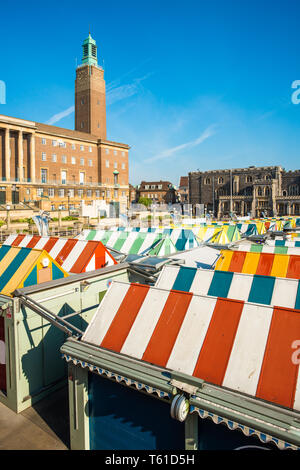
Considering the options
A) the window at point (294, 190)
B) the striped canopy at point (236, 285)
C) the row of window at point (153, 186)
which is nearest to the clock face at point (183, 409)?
the striped canopy at point (236, 285)

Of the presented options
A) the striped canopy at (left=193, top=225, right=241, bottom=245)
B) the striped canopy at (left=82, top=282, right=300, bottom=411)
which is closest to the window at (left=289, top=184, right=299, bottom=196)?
the striped canopy at (left=193, top=225, right=241, bottom=245)

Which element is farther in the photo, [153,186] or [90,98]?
[153,186]

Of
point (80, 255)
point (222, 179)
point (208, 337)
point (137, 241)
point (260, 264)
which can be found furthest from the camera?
point (222, 179)

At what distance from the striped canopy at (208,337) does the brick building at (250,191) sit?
263ft

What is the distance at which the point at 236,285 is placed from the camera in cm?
591

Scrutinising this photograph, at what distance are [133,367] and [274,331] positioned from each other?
1690 millimetres

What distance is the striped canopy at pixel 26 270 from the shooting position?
6.61 m

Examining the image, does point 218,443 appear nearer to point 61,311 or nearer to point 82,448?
point 82,448

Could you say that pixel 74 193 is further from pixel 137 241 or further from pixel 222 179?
pixel 137 241

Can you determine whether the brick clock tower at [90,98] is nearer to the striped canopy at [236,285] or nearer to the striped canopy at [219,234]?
the striped canopy at [219,234]

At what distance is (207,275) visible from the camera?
247 inches

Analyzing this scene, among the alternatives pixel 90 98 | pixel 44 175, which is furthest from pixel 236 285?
pixel 90 98

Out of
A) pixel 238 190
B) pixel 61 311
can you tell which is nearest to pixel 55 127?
pixel 238 190

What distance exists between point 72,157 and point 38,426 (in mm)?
66053
